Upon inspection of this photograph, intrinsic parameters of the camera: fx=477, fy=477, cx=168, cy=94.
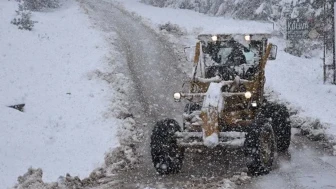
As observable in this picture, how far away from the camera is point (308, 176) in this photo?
8.38m

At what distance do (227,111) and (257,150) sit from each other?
1506 mm

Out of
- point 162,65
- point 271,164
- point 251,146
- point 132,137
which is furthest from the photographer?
point 162,65

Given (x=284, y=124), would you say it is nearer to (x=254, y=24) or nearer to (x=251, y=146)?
(x=251, y=146)

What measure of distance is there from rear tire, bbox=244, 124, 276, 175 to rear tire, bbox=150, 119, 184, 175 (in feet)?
4.42

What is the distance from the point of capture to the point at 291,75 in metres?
17.6

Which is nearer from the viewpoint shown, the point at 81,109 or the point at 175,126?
the point at 175,126

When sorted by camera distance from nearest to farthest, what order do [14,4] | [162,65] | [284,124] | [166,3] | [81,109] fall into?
[284,124], [81,109], [162,65], [14,4], [166,3]

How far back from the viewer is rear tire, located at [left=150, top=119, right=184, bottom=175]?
8.70m

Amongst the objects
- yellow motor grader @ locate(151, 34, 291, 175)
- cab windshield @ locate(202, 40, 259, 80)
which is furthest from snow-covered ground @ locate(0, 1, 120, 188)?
cab windshield @ locate(202, 40, 259, 80)

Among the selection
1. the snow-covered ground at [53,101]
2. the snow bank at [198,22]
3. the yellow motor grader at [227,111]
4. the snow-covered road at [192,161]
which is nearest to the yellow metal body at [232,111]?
the yellow motor grader at [227,111]

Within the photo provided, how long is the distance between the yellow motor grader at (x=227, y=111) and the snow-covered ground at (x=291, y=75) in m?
2.17

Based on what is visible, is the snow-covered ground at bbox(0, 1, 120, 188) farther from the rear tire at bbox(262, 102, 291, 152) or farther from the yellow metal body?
the rear tire at bbox(262, 102, 291, 152)

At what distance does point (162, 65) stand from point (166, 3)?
19.0m

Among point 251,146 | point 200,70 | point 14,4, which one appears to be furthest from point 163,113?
point 14,4
